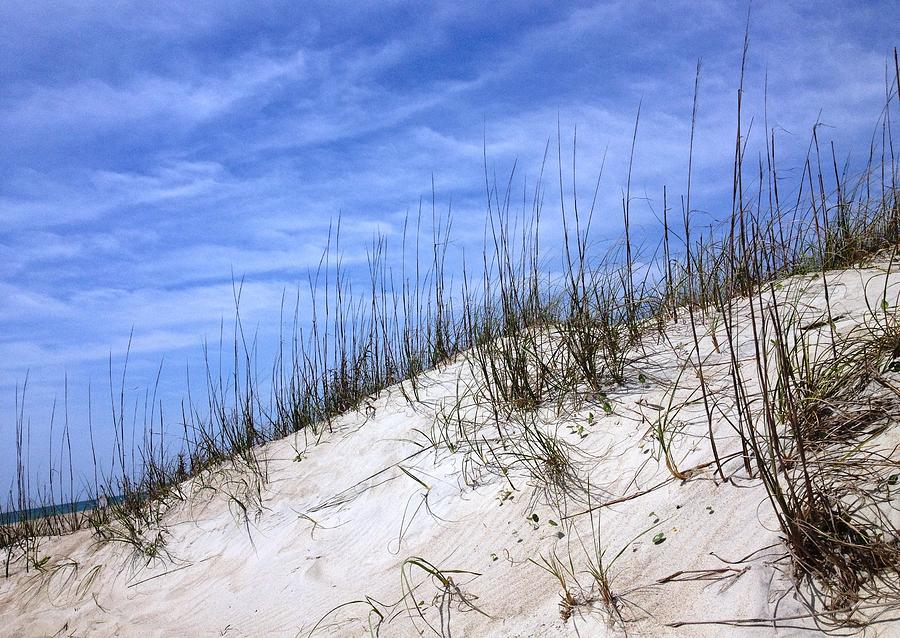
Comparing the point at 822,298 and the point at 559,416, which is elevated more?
the point at 822,298

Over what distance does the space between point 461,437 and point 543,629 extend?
132 centimetres

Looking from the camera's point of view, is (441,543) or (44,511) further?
(44,511)

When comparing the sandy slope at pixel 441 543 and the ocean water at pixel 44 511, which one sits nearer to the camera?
the sandy slope at pixel 441 543

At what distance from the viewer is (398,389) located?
13.5 feet

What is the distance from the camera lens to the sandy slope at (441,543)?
73.5 inches

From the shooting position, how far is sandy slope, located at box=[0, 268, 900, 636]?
1866 millimetres

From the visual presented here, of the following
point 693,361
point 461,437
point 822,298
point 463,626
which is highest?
point 822,298

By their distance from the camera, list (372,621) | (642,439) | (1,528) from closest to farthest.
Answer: (372,621) < (642,439) < (1,528)

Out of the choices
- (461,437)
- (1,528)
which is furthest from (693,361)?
(1,528)

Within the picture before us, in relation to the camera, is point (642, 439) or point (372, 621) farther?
point (642, 439)

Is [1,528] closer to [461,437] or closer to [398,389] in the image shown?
[398,389]

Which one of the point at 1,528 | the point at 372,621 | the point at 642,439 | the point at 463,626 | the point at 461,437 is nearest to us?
the point at 463,626

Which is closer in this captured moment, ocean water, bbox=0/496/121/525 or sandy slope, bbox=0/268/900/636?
sandy slope, bbox=0/268/900/636

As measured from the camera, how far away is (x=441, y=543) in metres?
2.64
